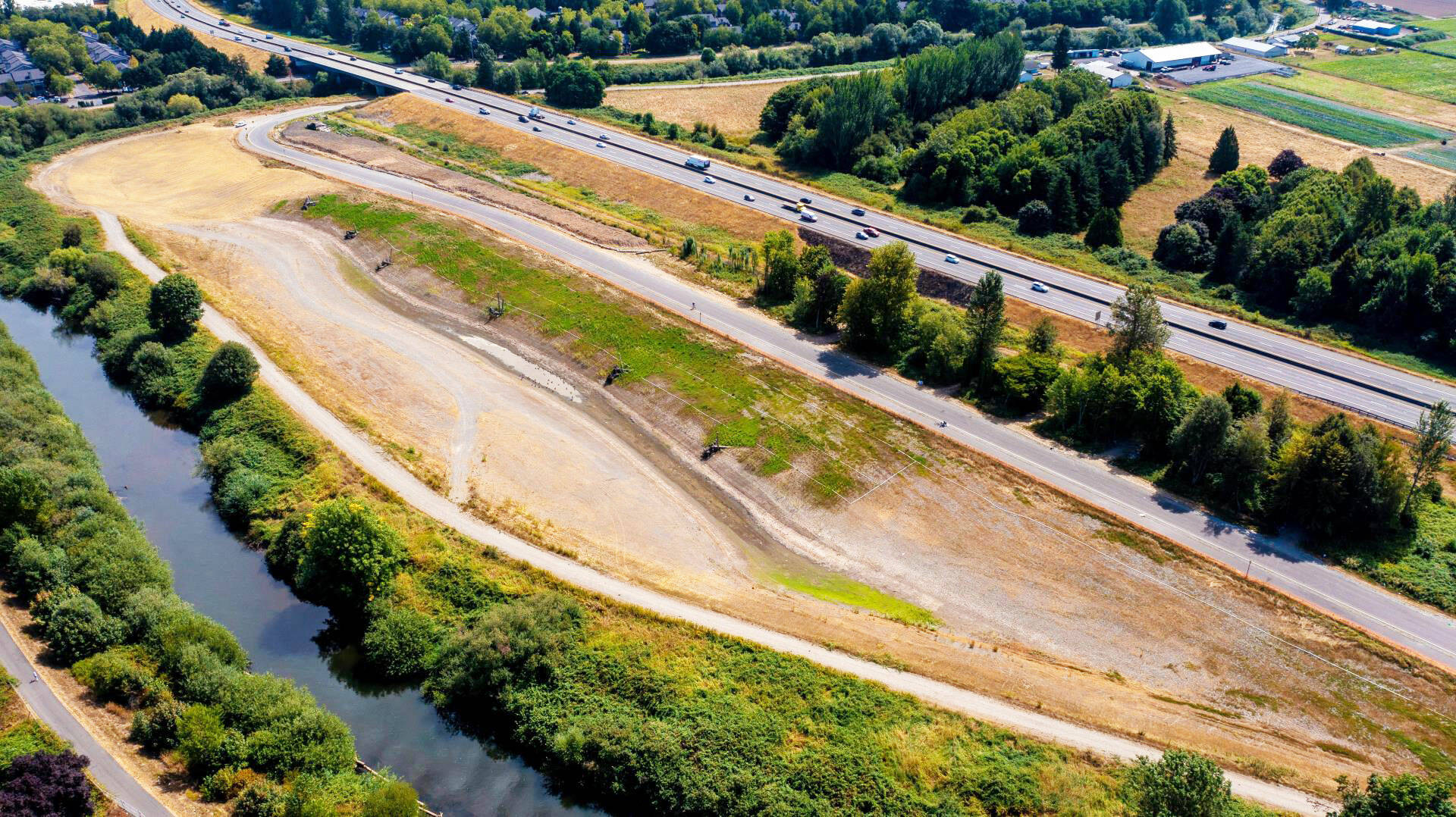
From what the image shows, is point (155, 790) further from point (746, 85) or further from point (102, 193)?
point (746, 85)

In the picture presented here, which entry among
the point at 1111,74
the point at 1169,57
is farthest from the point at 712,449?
the point at 1169,57

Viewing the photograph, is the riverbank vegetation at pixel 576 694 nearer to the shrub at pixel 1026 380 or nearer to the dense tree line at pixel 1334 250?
the shrub at pixel 1026 380

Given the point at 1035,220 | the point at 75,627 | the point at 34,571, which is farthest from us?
the point at 1035,220

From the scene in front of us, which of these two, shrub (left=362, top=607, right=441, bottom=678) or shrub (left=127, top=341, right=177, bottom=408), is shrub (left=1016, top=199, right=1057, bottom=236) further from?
shrub (left=127, top=341, right=177, bottom=408)

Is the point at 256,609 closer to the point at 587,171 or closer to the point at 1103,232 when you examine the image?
the point at 587,171

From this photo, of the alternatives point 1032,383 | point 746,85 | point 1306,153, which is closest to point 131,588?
point 1032,383

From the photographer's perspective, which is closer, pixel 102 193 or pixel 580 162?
pixel 102 193
